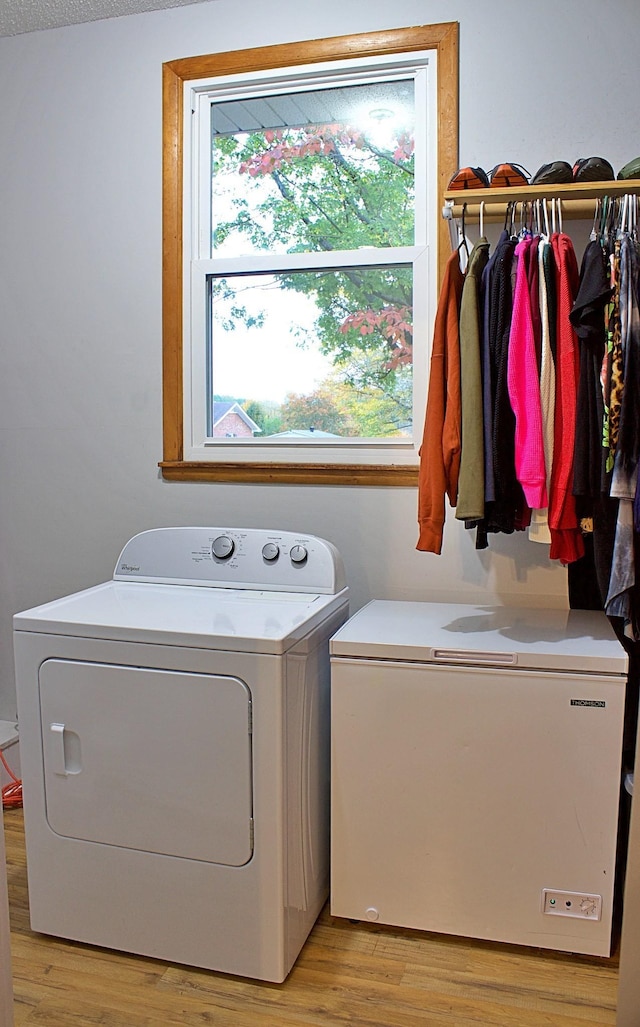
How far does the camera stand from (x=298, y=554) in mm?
Answer: 2273

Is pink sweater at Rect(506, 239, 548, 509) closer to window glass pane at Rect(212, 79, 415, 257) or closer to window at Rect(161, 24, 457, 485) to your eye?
window at Rect(161, 24, 457, 485)

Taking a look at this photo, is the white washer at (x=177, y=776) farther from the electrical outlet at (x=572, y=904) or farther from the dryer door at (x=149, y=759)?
the electrical outlet at (x=572, y=904)

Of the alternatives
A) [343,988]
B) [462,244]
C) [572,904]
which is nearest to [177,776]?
[343,988]

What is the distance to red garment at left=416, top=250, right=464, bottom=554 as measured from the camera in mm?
2059

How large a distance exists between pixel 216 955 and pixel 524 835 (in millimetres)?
765

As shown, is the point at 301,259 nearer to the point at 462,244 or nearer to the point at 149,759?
the point at 462,244

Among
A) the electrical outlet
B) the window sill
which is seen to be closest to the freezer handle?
the electrical outlet

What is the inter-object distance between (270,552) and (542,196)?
1190 millimetres

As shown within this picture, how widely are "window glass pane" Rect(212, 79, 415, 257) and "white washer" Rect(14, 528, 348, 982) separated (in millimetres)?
1247

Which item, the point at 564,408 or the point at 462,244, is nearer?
the point at 564,408

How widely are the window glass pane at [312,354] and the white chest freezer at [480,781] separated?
82 centimetres

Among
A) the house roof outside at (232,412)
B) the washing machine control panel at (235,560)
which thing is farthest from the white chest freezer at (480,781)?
the house roof outside at (232,412)

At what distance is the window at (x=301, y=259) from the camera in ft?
8.15

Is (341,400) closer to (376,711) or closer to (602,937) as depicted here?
(376,711)
